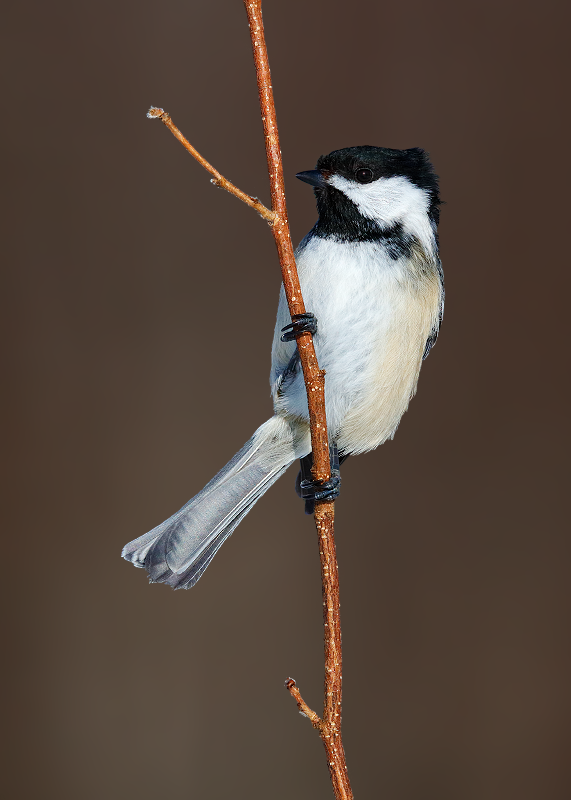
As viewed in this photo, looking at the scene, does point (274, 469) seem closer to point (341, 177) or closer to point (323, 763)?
point (341, 177)

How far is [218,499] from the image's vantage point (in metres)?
0.92

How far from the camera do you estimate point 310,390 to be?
2.31ft

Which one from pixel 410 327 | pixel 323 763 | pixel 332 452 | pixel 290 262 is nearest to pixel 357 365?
pixel 410 327

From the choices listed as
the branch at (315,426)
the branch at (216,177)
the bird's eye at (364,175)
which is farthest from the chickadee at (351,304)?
the branch at (216,177)

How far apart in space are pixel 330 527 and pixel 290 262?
27cm

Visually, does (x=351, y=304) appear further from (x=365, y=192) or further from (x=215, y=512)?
(x=215, y=512)

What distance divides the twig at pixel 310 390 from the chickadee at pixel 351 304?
0.37 feet

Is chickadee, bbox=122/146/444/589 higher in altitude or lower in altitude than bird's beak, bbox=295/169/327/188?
lower

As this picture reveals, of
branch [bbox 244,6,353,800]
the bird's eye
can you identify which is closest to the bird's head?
the bird's eye

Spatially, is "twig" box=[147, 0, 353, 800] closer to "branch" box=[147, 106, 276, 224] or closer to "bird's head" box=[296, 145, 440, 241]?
"branch" box=[147, 106, 276, 224]

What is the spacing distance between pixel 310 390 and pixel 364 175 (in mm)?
339

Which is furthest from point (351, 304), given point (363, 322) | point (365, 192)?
point (365, 192)

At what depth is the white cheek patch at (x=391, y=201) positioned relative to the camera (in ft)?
2.94

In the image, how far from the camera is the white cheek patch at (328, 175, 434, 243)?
0.90 meters
